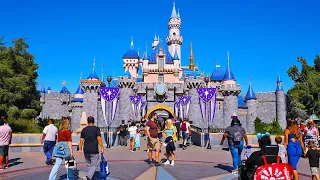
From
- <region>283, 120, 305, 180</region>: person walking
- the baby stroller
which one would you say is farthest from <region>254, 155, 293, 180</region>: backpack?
<region>283, 120, 305, 180</region>: person walking

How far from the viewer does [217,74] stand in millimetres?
50594

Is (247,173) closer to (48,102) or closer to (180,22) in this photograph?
(48,102)

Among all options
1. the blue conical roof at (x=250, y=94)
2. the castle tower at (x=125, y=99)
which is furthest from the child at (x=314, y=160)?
the blue conical roof at (x=250, y=94)

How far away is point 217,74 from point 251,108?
8578mm

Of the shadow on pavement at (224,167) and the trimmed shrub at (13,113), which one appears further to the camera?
the trimmed shrub at (13,113)

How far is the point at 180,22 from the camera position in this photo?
198ft

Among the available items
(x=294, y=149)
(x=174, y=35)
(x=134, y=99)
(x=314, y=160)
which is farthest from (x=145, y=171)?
(x=174, y=35)

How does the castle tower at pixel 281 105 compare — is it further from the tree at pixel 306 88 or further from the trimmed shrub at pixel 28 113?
the trimmed shrub at pixel 28 113

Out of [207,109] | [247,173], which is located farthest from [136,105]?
[247,173]

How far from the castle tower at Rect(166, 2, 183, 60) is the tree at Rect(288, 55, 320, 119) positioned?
79.7 ft

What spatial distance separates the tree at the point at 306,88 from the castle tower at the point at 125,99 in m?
19.7

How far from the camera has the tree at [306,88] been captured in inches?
1340

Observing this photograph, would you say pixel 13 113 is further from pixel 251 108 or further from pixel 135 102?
pixel 251 108

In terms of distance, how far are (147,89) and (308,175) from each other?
3473 cm
